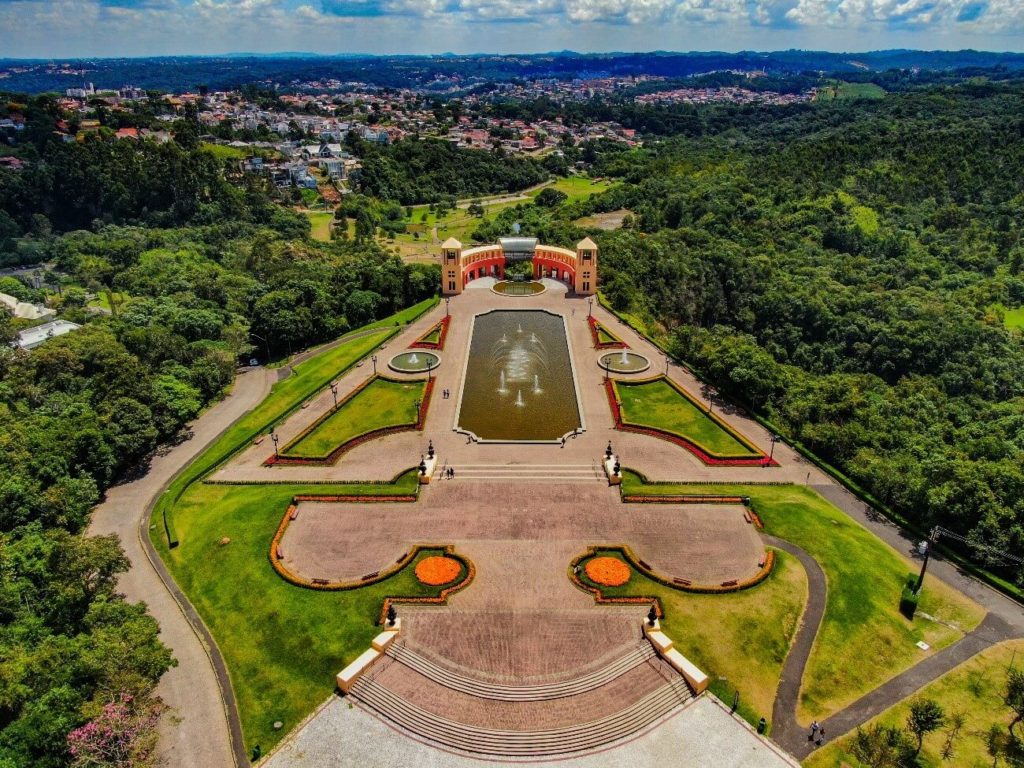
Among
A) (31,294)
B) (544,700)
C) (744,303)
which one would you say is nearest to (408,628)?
(544,700)

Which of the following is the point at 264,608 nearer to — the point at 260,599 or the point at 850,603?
the point at 260,599

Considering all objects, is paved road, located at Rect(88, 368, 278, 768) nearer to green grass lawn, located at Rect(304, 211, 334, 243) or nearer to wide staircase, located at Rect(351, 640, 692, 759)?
wide staircase, located at Rect(351, 640, 692, 759)

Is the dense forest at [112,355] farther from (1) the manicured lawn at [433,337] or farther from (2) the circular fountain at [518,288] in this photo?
(1) the manicured lawn at [433,337]

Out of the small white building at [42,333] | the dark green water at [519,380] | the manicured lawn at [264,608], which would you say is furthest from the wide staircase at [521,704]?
the small white building at [42,333]

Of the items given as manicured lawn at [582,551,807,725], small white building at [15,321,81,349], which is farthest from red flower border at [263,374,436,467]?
small white building at [15,321,81,349]

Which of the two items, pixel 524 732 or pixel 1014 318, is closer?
pixel 524 732

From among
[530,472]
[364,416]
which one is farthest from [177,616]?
[530,472]
